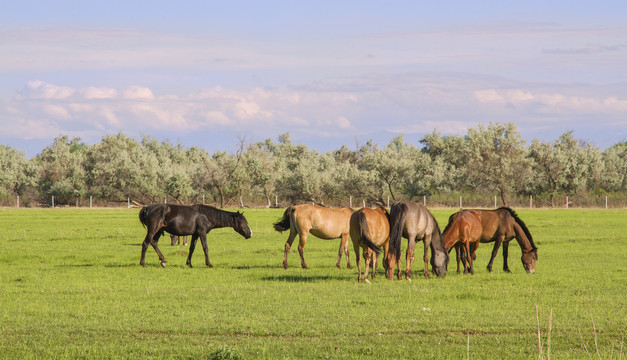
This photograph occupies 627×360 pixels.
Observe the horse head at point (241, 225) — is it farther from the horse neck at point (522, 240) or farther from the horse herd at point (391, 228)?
the horse neck at point (522, 240)

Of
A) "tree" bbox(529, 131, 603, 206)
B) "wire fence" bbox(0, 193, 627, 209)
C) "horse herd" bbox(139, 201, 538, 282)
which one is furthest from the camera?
"tree" bbox(529, 131, 603, 206)

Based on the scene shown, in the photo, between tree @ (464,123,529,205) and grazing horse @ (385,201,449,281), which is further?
tree @ (464,123,529,205)

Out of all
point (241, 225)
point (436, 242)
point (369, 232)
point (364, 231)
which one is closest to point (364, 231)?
point (364, 231)

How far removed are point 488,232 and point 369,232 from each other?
11.8ft

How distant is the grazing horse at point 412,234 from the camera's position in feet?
50.4

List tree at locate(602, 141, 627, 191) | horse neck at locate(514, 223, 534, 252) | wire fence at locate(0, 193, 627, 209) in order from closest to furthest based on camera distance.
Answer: horse neck at locate(514, 223, 534, 252) → wire fence at locate(0, 193, 627, 209) → tree at locate(602, 141, 627, 191)

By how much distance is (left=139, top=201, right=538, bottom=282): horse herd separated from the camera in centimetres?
1565

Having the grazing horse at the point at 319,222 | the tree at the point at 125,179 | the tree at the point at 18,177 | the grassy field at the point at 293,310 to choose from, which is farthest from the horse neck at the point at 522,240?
the tree at the point at 18,177

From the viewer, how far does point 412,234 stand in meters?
15.7

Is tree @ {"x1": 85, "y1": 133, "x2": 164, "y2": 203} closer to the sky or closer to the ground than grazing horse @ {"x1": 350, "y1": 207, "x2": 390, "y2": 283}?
closer to the sky

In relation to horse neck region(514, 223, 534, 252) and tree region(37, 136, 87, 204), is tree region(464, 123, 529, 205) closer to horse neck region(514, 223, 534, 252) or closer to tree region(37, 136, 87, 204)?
tree region(37, 136, 87, 204)

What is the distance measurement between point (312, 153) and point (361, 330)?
330 feet

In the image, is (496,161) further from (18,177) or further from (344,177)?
(18,177)

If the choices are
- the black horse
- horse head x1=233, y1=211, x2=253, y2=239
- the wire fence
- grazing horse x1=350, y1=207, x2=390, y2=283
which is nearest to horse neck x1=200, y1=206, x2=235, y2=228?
the black horse
